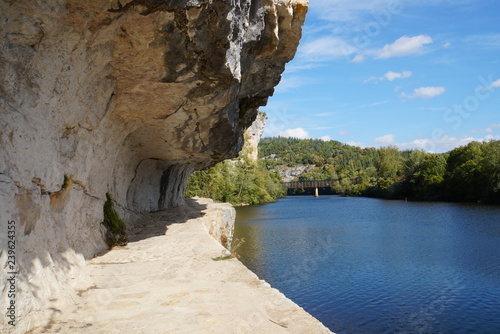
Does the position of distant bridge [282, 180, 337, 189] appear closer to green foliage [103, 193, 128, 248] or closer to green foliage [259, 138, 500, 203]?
green foliage [259, 138, 500, 203]

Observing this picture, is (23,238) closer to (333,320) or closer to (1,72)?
(1,72)

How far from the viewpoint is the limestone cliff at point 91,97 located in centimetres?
407

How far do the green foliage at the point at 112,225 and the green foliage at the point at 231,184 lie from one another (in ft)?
75.1

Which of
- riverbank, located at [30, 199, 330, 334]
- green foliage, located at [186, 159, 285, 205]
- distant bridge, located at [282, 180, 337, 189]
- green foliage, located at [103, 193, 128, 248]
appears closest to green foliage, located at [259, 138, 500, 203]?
distant bridge, located at [282, 180, 337, 189]

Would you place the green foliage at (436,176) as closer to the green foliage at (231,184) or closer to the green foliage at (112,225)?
the green foliage at (231,184)

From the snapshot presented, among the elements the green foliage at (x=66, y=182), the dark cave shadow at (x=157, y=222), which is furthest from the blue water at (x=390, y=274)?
the green foliage at (x=66, y=182)

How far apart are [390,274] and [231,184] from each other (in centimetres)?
3090

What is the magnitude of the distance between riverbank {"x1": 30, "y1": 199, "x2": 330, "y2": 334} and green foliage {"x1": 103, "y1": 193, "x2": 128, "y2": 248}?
31 centimetres

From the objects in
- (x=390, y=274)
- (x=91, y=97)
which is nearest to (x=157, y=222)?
(x=91, y=97)

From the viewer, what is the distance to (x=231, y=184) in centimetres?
4316

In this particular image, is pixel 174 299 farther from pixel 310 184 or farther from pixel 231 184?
pixel 310 184

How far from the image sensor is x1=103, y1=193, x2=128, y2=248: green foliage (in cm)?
766

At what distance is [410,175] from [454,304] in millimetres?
52620

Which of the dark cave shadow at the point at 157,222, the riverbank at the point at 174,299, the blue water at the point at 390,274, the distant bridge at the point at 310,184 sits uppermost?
the distant bridge at the point at 310,184
